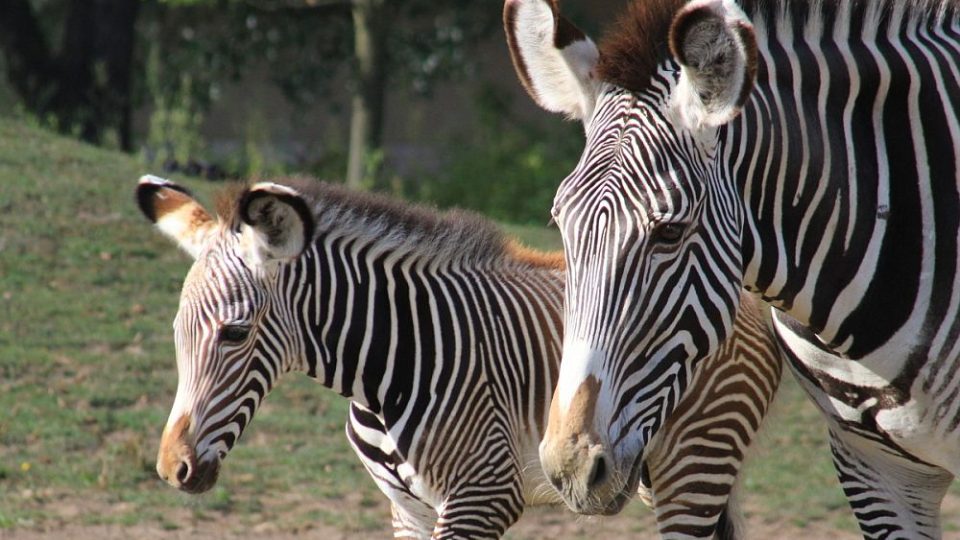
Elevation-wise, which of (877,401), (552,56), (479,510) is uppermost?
(552,56)

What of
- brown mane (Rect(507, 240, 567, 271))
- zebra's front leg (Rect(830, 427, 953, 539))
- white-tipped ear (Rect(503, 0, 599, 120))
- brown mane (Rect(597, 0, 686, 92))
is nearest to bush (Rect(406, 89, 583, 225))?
brown mane (Rect(507, 240, 567, 271))

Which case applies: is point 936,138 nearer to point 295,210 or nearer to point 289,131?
point 295,210

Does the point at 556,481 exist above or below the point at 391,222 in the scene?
below

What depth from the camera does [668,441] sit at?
495 centimetres

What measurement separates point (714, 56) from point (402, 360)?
94.2 inches

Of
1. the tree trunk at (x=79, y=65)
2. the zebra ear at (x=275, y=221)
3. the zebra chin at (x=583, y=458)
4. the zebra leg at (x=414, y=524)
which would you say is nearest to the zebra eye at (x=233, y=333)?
the zebra ear at (x=275, y=221)

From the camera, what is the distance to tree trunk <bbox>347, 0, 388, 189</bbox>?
1636 centimetres

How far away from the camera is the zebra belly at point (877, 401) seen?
135 inches

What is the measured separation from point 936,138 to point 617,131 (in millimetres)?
916

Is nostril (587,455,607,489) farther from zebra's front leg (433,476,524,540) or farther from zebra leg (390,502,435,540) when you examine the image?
zebra leg (390,502,435,540)

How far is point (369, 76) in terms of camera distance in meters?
16.7

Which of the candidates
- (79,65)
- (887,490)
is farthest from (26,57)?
(887,490)

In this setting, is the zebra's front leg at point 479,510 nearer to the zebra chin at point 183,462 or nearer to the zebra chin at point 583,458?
the zebra chin at point 183,462

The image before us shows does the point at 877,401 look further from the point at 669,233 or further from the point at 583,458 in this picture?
the point at 583,458
